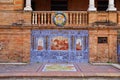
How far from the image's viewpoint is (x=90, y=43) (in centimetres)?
1741

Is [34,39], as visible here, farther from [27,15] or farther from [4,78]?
[4,78]

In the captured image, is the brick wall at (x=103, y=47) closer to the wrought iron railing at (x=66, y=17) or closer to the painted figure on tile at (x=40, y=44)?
the wrought iron railing at (x=66, y=17)

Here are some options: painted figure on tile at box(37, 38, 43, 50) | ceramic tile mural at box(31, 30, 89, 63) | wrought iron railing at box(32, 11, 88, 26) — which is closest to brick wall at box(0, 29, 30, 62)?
ceramic tile mural at box(31, 30, 89, 63)

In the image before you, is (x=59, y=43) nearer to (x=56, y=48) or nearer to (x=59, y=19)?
(x=56, y=48)

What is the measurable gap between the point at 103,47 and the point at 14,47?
525cm

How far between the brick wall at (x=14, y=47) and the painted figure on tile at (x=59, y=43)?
1481 mm

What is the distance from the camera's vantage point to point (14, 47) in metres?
17.4

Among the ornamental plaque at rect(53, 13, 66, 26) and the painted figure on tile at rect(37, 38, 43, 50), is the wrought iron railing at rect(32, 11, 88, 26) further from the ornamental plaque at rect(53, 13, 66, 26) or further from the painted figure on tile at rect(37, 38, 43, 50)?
the painted figure on tile at rect(37, 38, 43, 50)

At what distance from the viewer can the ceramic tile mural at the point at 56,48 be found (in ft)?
57.4

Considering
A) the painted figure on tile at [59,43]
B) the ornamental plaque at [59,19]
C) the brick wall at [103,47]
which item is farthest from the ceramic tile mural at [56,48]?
the ornamental plaque at [59,19]

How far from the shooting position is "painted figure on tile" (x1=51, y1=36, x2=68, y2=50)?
17.5 meters

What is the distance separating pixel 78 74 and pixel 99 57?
19.0 ft

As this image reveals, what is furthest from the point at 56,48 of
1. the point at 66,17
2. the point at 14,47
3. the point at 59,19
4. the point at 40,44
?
the point at 14,47

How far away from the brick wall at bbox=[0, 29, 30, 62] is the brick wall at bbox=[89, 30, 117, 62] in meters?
3.78
